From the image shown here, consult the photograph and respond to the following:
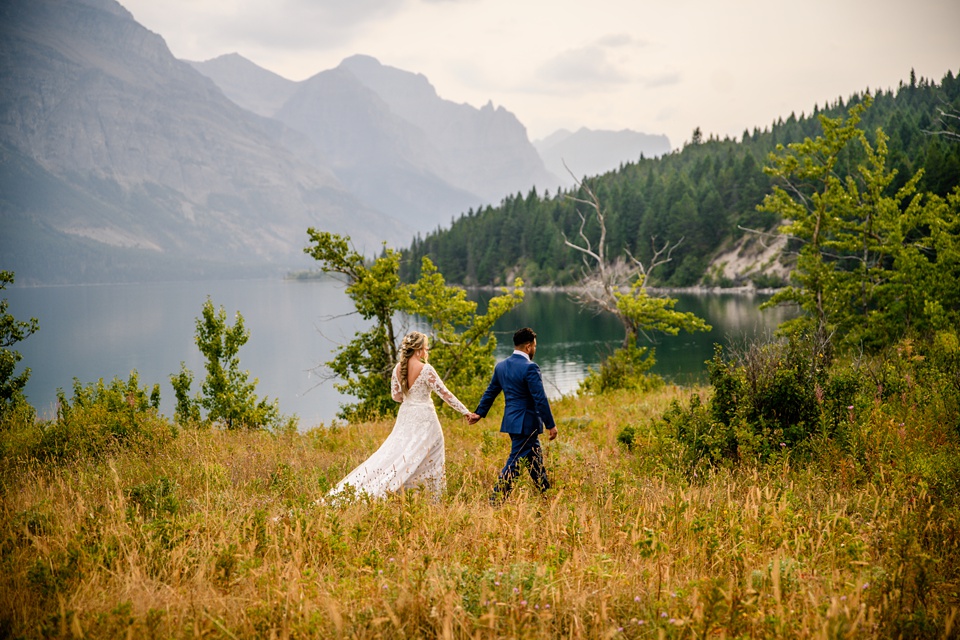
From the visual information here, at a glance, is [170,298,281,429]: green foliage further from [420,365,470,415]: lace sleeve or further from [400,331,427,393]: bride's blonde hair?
[420,365,470,415]: lace sleeve

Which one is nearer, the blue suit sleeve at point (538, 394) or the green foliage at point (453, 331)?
the blue suit sleeve at point (538, 394)

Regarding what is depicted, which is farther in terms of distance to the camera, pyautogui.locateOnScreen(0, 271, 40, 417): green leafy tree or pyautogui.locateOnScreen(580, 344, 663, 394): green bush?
pyautogui.locateOnScreen(580, 344, 663, 394): green bush

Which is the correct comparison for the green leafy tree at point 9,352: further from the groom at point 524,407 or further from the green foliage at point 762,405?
the green foliage at point 762,405

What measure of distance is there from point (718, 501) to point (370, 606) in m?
3.59

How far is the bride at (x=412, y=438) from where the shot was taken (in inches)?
309

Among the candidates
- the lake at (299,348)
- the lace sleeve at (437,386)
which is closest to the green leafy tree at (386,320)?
the lake at (299,348)

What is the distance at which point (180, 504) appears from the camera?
20.5ft

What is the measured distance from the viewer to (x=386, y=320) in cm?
2027

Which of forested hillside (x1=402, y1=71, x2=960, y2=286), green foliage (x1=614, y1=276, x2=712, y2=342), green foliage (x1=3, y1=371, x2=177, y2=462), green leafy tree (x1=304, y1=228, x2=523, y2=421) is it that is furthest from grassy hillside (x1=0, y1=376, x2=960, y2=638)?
forested hillside (x1=402, y1=71, x2=960, y2=286)

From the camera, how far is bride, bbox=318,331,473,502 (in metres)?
7.85

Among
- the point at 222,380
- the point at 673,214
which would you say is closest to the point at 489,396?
the point at 222,380

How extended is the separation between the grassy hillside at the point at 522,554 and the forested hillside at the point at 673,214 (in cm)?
7731

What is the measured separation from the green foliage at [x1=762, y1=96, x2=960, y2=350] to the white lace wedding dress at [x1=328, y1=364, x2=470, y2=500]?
13.4m

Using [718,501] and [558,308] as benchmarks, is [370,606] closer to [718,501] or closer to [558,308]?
[718,501]
